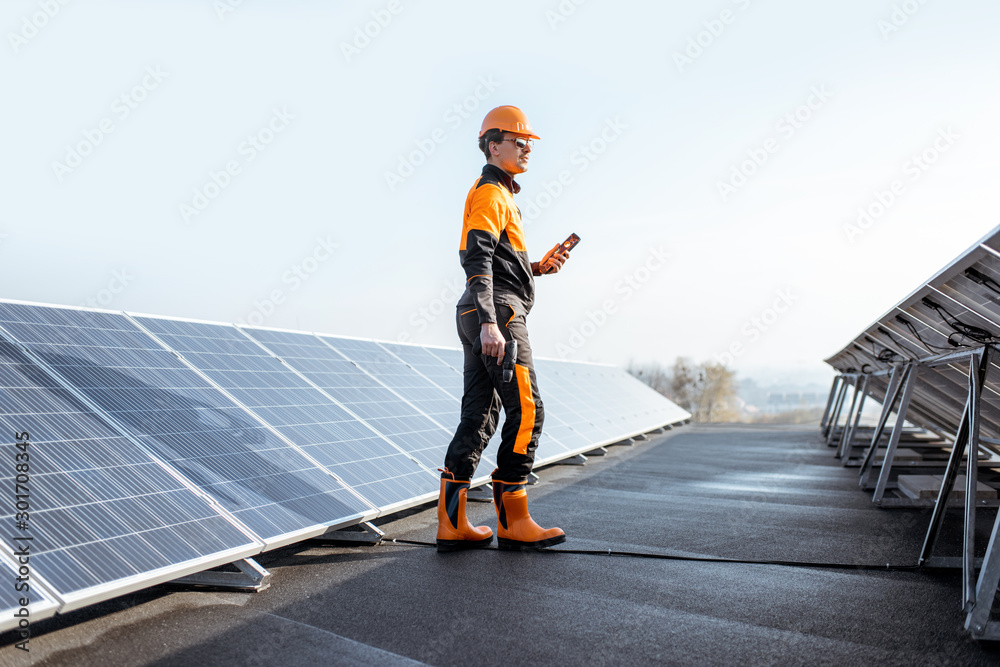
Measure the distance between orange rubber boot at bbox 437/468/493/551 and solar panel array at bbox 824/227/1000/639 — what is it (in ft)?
8.65

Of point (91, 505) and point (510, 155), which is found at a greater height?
point (510, 155)

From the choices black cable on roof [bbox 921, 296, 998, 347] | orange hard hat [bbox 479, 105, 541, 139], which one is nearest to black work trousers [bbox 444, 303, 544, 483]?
orange hard hat [bbox 479, 105, 541, 139]

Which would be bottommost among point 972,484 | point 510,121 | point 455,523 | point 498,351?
point 455,523

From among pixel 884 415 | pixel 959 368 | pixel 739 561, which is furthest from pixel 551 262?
pixel 884 415

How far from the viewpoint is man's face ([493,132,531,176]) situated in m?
4.72

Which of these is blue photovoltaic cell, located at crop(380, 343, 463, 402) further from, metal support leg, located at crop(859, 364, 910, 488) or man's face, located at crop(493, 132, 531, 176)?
metal support leg, located at crop(859, 364, 910, 488)

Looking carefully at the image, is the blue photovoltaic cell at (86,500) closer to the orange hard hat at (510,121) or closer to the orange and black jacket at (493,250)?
the orange and black jacket at (493,250)

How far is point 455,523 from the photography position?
4395mm

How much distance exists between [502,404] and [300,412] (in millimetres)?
1776

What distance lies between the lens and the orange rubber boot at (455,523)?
4.35 meters

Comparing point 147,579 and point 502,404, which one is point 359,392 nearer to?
point 502,404

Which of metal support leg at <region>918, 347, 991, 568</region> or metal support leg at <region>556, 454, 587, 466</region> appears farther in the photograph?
metal support leg at <region>556, 454, 587, 466</region>

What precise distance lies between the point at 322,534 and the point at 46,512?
1.58 metres

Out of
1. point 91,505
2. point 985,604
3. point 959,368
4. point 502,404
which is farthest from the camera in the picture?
point 959,368
